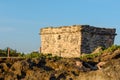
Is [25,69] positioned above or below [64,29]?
below

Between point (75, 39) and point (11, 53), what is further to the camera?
point (75, 39)

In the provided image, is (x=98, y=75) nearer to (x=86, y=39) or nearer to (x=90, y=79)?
(x=90, y=79)

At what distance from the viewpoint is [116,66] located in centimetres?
1445

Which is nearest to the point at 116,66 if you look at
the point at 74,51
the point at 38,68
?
the point at 38,68

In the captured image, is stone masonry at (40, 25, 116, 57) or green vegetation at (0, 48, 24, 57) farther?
stone masonry at (40, 25, 116, 57)

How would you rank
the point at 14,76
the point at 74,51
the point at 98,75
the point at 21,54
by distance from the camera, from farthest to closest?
the point at 74,51
the point at 21,54
the point at 14,76
the point at 98,75

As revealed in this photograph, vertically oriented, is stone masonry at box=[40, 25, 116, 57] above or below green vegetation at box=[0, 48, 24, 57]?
above

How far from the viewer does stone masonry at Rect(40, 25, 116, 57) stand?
46.9 m

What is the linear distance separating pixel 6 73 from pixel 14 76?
0.85 meters

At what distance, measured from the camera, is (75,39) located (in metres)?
47.3

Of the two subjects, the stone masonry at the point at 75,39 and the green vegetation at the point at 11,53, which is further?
the stone masonry at the point at 75,39

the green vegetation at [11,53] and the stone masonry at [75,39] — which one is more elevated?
the stone masonry at [75,39]

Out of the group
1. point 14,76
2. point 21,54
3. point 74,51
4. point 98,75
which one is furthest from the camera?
point 74,51

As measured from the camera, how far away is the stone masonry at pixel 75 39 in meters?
46.9
